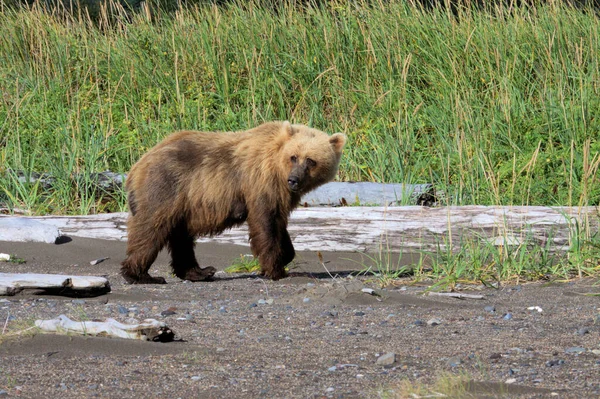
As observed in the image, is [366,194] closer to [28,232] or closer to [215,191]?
[215,191]

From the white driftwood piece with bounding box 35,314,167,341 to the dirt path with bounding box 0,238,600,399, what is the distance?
0.05 metres

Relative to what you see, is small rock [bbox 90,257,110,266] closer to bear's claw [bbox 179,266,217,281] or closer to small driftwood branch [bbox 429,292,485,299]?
bear's claw [bbox 179,266,217,281]

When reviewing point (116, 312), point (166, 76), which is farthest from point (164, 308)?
point (166, 76)

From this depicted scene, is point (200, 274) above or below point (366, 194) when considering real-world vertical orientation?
below

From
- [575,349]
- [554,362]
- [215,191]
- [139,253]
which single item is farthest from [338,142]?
[554,362]

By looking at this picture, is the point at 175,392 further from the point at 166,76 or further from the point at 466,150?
the point at 166,76

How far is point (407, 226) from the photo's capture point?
22.3 feet

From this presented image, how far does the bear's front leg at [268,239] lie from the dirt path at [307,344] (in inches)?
7.7

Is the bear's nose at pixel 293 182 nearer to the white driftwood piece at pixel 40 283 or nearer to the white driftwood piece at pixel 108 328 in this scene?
the white driftwood piece at pixel 40 283

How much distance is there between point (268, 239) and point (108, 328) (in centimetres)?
242

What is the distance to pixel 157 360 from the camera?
11.5 feet

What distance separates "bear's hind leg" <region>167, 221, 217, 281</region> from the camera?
245 inches

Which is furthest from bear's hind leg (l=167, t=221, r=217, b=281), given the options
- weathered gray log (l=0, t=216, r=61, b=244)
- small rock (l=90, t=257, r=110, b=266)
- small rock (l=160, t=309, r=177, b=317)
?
small rock (l=160, t=309, r=177, b=317)

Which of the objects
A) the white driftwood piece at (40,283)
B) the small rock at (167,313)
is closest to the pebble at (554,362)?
the small rock at (167,313)
